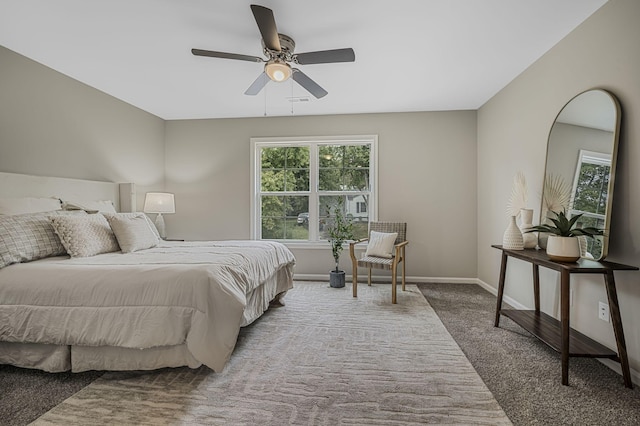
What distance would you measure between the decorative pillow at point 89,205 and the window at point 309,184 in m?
1.91

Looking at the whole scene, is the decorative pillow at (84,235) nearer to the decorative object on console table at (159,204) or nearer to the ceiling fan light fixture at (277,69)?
the decorative object on console table at (159,204)

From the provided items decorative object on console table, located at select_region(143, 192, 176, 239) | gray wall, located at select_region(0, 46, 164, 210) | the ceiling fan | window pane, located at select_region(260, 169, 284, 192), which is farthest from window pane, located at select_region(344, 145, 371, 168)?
gray wall, located at select_region(0, 46, 164, 210)

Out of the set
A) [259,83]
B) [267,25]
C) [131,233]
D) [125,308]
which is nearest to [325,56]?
[267,25]

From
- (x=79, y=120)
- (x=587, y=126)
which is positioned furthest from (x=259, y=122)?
(x=587, y=126)

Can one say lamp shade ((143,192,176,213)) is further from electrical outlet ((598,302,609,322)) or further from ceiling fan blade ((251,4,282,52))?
electrical outlet ((598,302,609,322))

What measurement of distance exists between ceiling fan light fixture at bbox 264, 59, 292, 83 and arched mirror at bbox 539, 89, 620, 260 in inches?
89.1

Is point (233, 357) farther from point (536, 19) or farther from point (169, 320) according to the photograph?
point (536, 19)

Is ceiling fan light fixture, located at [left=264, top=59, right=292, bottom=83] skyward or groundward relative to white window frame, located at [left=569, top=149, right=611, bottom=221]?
skyward

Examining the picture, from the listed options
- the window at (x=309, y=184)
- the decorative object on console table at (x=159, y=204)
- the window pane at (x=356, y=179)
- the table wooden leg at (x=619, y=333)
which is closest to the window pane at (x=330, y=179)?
the window at (x=309, y=184)

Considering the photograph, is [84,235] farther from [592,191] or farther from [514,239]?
[592,191]

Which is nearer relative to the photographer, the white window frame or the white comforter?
the white comforter

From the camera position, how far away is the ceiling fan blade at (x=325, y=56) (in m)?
2.27

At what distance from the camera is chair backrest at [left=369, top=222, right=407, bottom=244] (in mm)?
4168

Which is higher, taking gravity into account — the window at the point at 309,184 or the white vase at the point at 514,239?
the window at the point at 309,184
